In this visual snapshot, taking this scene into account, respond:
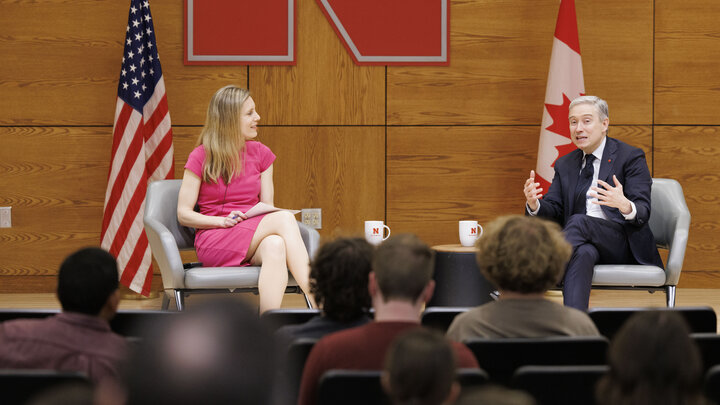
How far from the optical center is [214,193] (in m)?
3.90

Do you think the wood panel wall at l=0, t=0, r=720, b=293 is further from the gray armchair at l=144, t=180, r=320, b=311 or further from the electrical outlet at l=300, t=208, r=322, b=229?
the gray armchair at l=144, t=180, r=320, b=311

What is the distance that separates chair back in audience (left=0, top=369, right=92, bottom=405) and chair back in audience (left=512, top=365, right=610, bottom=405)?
815 mm

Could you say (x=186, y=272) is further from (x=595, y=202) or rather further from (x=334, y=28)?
(x=334, y=28)

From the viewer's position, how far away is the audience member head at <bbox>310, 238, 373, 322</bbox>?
6.18ft

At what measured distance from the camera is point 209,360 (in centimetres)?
108

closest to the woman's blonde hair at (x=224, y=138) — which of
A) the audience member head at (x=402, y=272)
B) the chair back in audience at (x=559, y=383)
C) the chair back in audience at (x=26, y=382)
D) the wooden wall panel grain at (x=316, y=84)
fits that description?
the wooden wall panel grain at (x=316, y=84)

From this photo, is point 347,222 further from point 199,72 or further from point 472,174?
point 199,72

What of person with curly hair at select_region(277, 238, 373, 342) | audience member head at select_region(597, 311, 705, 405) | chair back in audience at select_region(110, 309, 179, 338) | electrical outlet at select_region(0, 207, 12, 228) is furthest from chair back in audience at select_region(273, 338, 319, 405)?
electrical outlet at select_region(0, 207, 12, 228)

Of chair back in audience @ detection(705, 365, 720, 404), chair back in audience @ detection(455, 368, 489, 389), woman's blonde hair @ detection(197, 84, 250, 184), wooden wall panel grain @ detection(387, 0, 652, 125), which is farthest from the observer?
wooden wall panel grain @ detection(387, 0, 652, 125)

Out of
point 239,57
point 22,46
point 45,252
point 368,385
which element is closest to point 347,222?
point 239,57

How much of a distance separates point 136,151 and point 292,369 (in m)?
3.36

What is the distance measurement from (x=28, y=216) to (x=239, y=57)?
177cm

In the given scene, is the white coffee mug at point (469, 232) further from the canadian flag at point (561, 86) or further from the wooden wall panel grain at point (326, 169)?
the wooden wall panel grain at point (326, 169)

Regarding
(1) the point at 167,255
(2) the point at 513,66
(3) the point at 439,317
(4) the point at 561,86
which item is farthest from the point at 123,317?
(2) the point at 513,66
